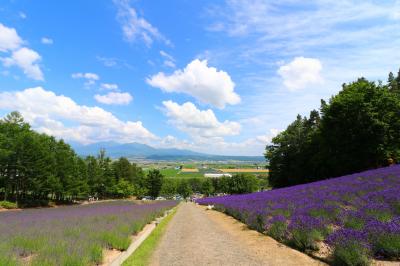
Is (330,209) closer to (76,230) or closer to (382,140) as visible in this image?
(76,230)

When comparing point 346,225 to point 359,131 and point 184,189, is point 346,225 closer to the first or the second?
point 359,131

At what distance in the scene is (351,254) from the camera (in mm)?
8477

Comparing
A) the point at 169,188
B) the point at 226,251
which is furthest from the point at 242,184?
the point at 226,251

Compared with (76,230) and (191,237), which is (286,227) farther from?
(76,230)

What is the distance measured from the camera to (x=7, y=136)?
183 ft

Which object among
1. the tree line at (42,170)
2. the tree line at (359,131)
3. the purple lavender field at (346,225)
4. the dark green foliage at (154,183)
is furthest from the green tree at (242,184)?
the purple lavender field at (346,225)

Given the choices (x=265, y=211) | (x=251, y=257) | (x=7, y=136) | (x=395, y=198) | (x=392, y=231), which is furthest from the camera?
(x=7, y=136)

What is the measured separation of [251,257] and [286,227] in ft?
11.3

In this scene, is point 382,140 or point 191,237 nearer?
point 191,237

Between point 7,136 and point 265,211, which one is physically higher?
point 7,136

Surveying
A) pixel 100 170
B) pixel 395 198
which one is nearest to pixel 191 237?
pixel 395 198

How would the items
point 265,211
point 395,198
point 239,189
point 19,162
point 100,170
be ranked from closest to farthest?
point 395,198 → point 265,211 → point 19,162 → point 100,170 → point 239,189

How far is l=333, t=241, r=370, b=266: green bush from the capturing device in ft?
26.9

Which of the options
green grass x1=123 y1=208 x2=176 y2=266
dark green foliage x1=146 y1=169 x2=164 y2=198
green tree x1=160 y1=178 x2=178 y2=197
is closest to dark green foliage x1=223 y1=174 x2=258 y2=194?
dark green foliage x1=146 y1=169 x2=164 y2=198
